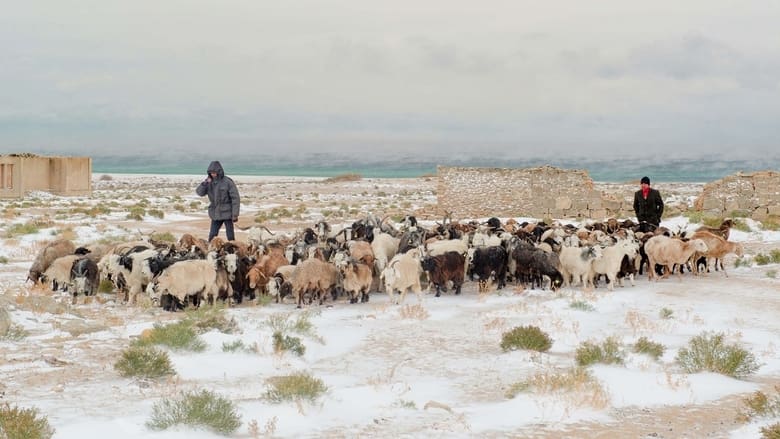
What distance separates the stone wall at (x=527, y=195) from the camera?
97.2 feet

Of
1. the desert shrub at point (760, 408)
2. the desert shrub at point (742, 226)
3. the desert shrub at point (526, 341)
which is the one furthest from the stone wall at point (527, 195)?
the desert shrub at point (760, 408)

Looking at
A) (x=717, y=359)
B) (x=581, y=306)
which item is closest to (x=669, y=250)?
(x=581, y=306)

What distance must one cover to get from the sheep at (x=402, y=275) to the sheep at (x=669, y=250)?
469 cm

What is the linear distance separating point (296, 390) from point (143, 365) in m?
1.76

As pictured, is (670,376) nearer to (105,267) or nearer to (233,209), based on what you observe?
(105,267)

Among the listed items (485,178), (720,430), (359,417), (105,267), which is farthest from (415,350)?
(485,178)

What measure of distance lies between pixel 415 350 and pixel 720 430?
11.6ft

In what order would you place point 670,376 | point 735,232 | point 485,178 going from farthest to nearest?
point 485,178
point 735,232
point 670,376

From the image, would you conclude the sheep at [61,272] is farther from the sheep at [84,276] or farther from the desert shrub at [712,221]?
the desert shrub at [712,221]

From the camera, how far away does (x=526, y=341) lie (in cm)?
831

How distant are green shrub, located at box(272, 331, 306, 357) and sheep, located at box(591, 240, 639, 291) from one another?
20.6 feet

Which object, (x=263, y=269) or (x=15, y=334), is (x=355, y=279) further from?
(x=15, y=334)

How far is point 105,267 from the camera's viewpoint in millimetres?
11875

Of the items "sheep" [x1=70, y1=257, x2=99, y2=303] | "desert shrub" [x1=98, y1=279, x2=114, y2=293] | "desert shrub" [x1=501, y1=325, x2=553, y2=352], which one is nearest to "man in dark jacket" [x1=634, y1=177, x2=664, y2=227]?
"desert shrub" [x1=501, y1=325, x2=553, y2=352]
